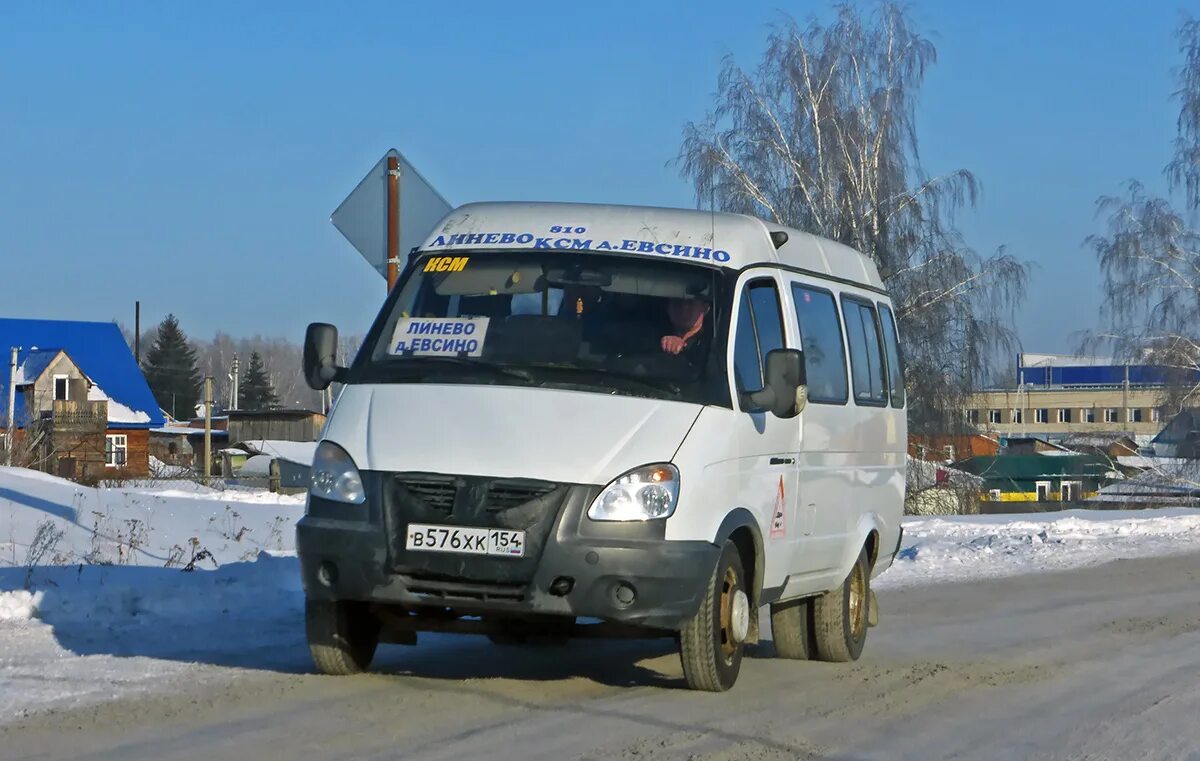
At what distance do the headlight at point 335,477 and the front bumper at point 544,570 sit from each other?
61 millimetres

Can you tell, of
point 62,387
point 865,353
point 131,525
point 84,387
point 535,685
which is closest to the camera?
point 535,685

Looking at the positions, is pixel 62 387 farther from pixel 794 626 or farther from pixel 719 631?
pixel 719 631

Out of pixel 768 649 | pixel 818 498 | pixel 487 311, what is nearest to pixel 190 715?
pixel 487 311

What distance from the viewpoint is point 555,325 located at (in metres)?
7.98

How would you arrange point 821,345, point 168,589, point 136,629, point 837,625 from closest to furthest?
1. point 821,345
2. point 136,629
3. point 837,625
4. point 168,589

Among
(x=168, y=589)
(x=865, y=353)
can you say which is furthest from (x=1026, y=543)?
(x=168, y=589)

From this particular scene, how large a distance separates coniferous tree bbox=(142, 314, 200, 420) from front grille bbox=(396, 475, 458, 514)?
10896 cm

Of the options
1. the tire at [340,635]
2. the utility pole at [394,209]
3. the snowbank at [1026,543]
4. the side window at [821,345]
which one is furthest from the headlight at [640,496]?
the snowbank at [1026,543]

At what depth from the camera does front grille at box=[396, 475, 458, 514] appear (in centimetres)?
717

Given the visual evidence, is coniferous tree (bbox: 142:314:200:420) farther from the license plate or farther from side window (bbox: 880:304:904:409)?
the license plate

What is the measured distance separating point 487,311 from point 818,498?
7.15 feet

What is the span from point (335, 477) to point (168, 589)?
12.0 ft

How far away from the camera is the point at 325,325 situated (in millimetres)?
8227

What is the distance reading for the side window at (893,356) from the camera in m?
11.1
